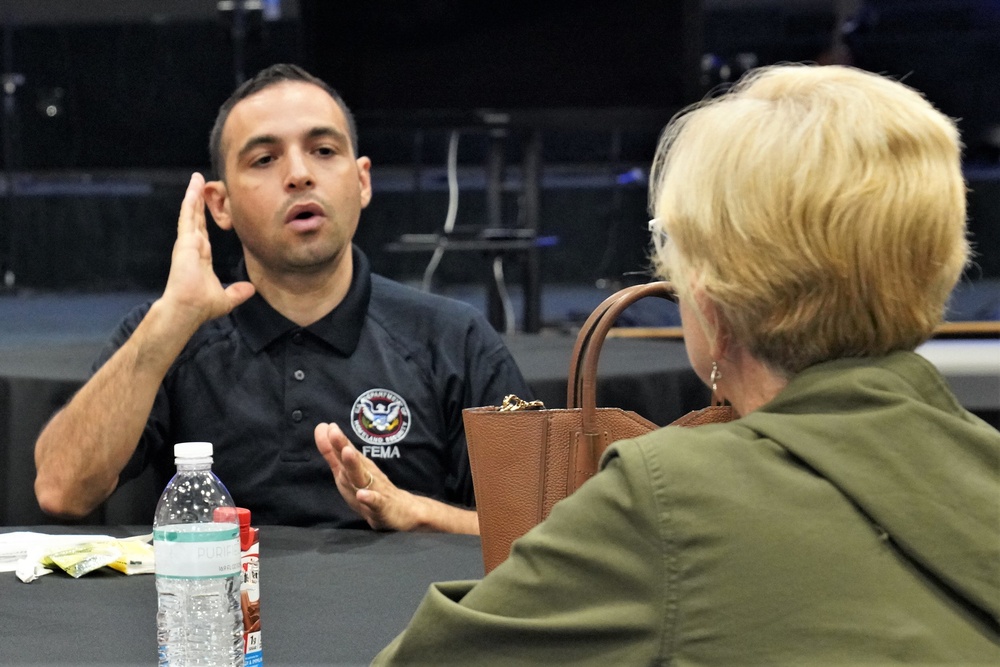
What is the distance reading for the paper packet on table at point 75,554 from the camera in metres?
1.39

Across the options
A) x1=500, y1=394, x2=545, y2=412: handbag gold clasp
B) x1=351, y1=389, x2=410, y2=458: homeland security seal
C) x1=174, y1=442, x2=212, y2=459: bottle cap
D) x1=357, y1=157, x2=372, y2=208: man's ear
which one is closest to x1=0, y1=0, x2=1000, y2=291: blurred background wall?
x1=357, y1=157, x2=372, y2=208: man's ear

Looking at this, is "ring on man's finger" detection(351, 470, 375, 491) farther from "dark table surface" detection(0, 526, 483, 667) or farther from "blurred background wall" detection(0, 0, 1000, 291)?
"blurred background wall" detection(0, 0, 1000, 291)

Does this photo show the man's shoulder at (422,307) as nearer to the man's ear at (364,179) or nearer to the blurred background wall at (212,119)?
the man's ear at (364,179)

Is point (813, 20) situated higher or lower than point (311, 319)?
higher

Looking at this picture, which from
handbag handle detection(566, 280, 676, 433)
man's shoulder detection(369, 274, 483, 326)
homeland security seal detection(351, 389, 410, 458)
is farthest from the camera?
man's shoulder detection(369, 274, 483, 326)

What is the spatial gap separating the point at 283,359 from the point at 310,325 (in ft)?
0.24

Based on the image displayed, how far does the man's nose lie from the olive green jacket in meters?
1.22

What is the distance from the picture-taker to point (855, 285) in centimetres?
89

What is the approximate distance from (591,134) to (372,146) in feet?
4.40

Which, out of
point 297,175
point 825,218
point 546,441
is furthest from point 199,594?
point 297,175

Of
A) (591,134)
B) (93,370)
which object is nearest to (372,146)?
(591,134)

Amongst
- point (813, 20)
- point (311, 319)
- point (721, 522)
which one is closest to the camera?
point (721, 522)

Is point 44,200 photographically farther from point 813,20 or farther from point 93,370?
point 93,370

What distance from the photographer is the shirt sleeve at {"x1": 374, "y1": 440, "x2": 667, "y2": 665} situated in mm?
816
